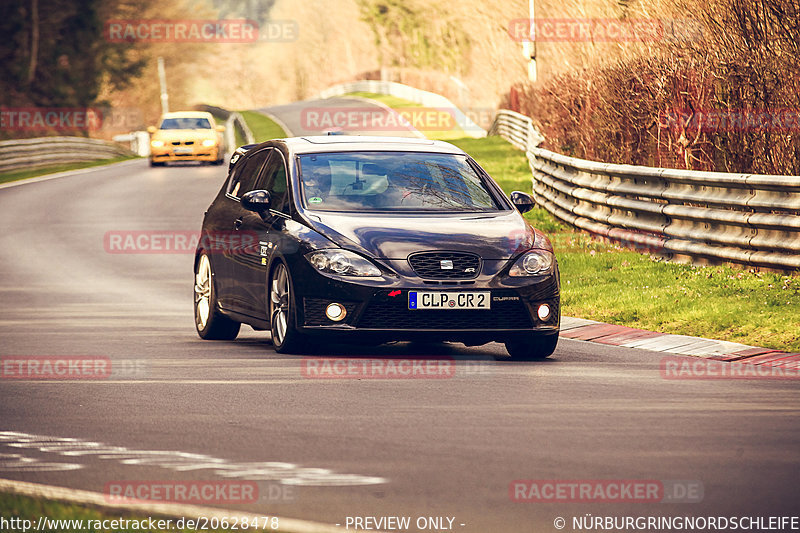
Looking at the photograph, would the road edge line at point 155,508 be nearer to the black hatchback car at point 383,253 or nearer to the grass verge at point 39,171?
the black hatchback car at point 383,253

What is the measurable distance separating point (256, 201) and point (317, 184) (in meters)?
0.51

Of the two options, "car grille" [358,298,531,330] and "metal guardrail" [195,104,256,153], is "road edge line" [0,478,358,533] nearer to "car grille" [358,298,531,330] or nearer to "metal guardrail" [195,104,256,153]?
"car grille" [358,298,531,330]

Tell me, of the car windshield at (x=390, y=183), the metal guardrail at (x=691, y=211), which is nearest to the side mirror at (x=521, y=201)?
the car windshield at (x=390, y=183)

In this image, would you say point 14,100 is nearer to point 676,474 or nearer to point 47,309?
point 47,309

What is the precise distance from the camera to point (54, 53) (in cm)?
7619

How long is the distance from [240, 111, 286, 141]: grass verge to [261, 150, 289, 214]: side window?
4614 cm

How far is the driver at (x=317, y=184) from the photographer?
11.9m

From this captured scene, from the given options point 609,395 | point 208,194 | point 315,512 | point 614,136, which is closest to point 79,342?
point 609,395

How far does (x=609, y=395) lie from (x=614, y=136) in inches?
520

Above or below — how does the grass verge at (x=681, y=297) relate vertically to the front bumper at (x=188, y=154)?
above

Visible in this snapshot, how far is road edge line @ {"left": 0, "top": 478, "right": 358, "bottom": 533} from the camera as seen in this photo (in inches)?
226

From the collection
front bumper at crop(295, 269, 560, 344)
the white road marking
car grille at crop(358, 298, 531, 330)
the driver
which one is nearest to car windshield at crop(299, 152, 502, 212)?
the driver

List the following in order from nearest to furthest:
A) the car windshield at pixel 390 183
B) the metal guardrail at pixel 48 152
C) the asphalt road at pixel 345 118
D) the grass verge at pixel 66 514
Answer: the grass verge at pixel 66 514
the car windshield at pixel 390 183
the metal guardrail at pixel 48 152
the asphalt road at pixel 345 118

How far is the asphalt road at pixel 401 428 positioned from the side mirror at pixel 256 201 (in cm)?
115
